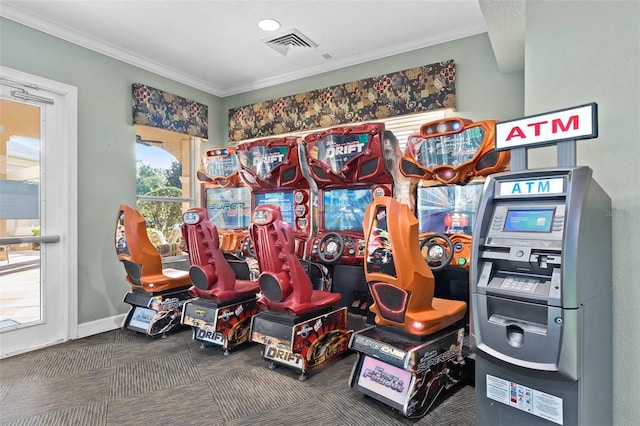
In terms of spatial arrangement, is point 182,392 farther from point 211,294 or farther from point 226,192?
point 226,192

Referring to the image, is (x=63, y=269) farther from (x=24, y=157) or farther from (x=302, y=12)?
(x=302, y=12)

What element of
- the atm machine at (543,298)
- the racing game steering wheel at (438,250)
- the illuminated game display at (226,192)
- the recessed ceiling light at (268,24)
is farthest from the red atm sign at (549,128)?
the illuminated game display at (226,192)

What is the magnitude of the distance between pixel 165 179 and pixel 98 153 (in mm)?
926

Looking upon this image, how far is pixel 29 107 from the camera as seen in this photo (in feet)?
11.4

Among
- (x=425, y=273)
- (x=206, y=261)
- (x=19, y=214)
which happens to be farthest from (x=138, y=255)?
(x=425, y=273)

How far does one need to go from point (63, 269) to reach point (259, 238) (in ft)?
7.28

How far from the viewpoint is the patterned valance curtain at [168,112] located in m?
4.20

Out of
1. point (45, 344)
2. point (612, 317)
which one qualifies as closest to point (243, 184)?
point (45, 344)

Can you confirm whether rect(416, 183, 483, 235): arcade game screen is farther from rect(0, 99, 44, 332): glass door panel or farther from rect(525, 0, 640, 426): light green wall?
rect(0, 99, 44, 332): glass door panel

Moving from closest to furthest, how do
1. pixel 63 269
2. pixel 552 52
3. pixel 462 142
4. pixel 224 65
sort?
pixel 552 52, pixel 462 142, pixel 63 269, pixel 224 65

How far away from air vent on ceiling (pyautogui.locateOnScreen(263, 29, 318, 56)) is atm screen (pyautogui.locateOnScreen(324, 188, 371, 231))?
1.62m

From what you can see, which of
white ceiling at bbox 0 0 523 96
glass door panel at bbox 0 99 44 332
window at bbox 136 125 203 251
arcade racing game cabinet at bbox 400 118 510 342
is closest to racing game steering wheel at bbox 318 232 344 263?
arcade racing game cabinet at bbox 400 118 510 342

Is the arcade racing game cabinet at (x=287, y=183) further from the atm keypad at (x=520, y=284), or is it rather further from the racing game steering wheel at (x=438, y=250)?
the atm keypad at (x=520, y=284)

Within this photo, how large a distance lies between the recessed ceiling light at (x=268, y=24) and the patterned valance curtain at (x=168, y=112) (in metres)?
1.65
